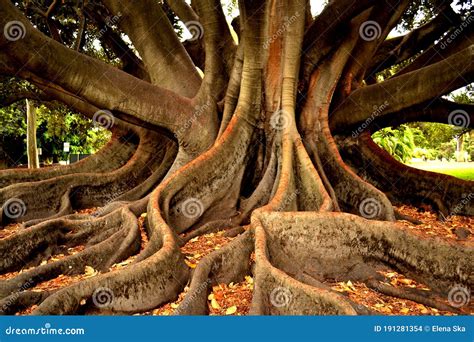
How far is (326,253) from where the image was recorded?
3.74 m

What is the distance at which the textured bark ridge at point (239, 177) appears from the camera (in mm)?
3398

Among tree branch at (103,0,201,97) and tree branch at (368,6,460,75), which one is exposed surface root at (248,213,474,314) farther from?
tree branch at (368,6,460,75)

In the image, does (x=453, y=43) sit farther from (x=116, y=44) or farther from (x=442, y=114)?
(x=116, y=44)

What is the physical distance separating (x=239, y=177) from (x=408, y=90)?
300 centimetres

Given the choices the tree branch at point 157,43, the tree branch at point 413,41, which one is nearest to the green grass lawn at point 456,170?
the tree branch at point 413,41

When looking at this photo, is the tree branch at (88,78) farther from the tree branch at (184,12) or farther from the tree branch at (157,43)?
the tree branch at (184,12)

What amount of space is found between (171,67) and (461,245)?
16.5ft

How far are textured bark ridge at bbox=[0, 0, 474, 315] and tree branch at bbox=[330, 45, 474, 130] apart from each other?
0.07 ft

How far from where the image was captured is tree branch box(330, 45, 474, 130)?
18.3 feet

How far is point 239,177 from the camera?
544 cm

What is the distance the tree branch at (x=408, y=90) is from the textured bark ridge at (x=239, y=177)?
0.02 m

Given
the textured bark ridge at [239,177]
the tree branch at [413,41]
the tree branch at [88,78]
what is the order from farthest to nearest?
the tree branch at [413,41], the tree branch at [88,78], the textured bark ridge at [239,177]

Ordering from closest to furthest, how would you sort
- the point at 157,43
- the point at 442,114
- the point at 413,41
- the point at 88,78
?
the point at 88,78 < the point at 157,43 < the point at 442,114 < the point at 413,41

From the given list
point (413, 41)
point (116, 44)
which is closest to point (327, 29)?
point (413, 41)
